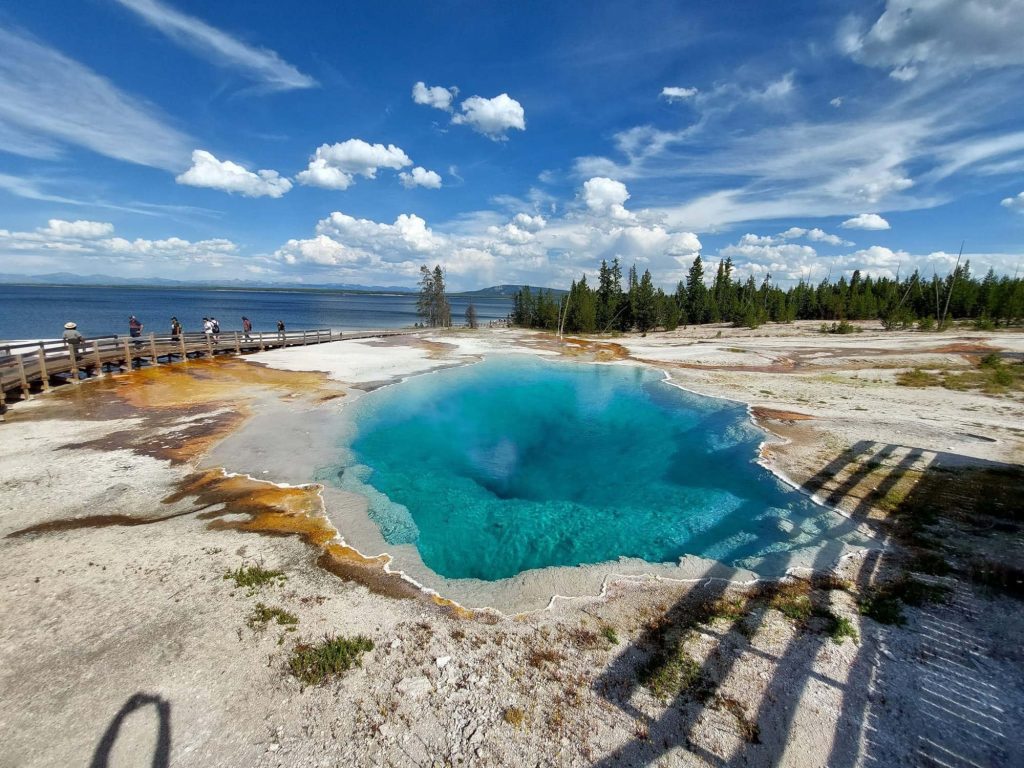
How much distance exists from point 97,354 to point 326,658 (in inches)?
1069

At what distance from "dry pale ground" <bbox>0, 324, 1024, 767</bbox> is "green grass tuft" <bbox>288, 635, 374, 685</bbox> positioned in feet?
0.44

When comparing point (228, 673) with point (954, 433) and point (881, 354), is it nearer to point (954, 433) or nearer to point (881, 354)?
point (954, 433)

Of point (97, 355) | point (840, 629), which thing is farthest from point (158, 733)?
point (97, 355)

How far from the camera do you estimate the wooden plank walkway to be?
18.2 metres

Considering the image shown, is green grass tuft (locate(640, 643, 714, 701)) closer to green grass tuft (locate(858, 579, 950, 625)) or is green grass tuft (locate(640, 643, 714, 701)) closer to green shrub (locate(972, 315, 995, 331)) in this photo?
green grass tuft (locate(858, 579, 950, 625))

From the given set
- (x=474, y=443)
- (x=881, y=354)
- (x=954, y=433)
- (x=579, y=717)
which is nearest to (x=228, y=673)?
(x=579, y=717)

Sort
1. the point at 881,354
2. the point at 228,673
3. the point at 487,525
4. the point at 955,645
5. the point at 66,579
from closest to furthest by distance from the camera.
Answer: the point at 228,673 < the point at 955,645 < the point at 66,579 < the point at 487,525 < the point at 881,354

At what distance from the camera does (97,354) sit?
23078 millimetres

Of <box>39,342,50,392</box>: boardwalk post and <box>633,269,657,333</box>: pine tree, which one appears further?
<box>633,269,657,333</box>: pine tree

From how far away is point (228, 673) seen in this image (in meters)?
5.71

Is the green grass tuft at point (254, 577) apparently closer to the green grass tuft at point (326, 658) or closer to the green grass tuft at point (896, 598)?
the green grass tuft at point (326, 658)

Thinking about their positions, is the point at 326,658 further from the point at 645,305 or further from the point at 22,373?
the point at 645,305

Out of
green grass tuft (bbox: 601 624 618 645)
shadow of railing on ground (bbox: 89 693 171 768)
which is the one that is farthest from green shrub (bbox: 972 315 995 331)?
shadow of railing on ground (bbox: 89 693 171 768)

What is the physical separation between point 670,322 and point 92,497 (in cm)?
7231
